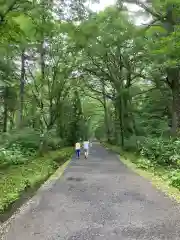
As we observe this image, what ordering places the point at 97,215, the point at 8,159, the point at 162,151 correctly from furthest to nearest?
the point at 162,151 → the point at 8,159 → the point at 97,215

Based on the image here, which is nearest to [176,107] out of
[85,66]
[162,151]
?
[162,151]

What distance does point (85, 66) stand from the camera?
33594 millimetres

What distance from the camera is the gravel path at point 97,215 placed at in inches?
243

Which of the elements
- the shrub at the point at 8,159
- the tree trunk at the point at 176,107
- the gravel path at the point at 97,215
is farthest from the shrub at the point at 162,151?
the shrub at the point at 8,159

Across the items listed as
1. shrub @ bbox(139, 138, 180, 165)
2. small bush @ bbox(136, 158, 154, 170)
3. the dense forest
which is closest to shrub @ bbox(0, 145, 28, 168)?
the dense forest

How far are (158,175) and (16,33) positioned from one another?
8.73 meters

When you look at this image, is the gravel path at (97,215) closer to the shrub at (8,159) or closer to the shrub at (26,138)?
the shrub at (8,159)

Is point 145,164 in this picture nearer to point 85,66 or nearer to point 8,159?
point 8,159

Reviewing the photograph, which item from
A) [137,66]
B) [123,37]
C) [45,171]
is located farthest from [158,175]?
[137,66]

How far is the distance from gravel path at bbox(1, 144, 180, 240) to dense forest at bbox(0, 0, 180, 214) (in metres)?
2.51

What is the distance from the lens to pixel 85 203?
29.6 ft

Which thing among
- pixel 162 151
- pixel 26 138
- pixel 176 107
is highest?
pixel 176 107

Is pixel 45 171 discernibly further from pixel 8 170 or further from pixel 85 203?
pixel 85 203

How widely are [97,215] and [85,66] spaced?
2706 cm
